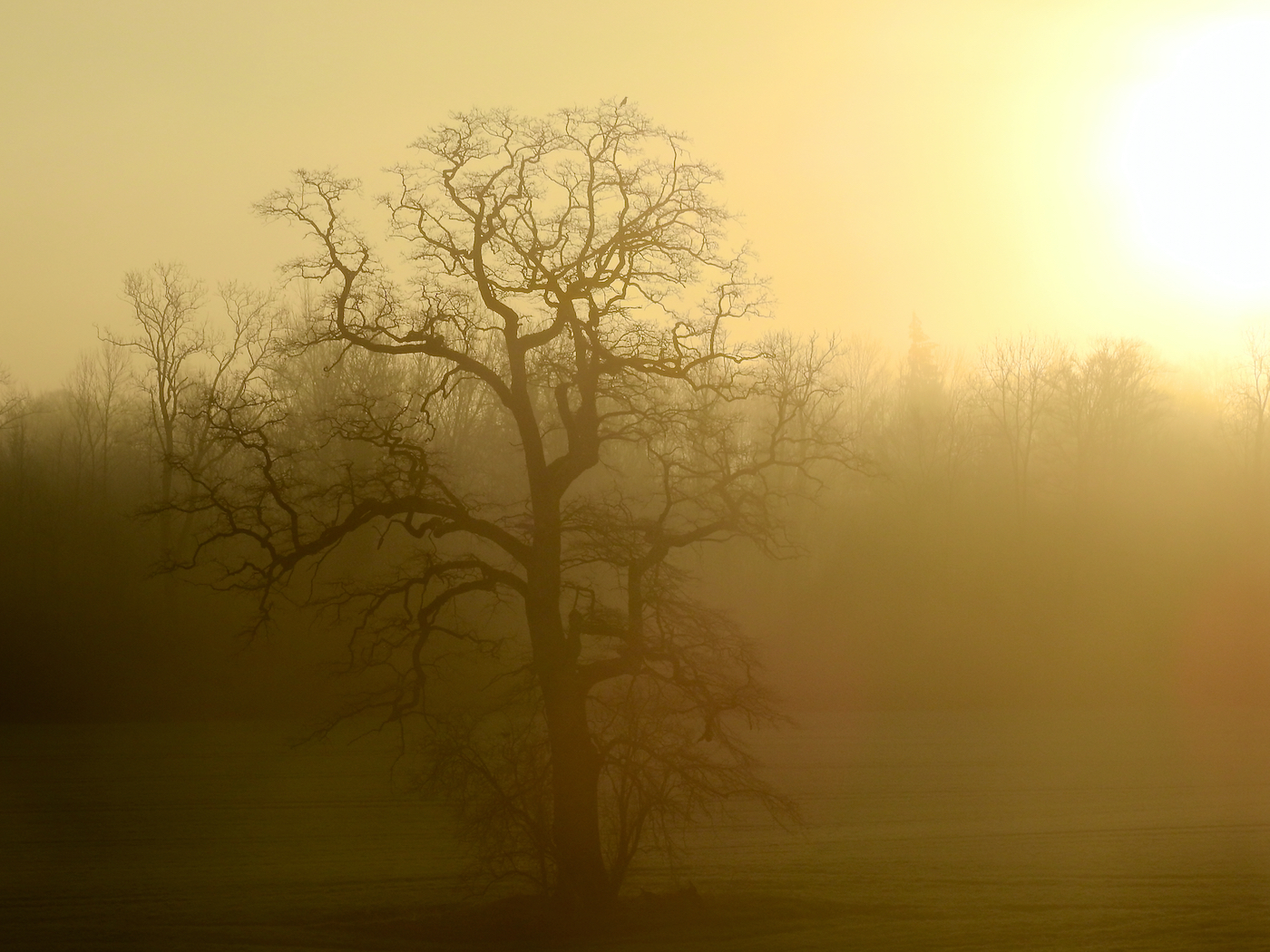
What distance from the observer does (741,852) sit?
2709 cm

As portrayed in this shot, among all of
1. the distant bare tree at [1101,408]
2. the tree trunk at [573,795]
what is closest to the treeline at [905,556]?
the distant bare tree at [1101,408]

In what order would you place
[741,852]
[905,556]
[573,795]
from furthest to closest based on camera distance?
1. [905,556]
2. [741,852]
3. [573,795]

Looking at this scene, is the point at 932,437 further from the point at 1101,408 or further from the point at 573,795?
the point at 573,795

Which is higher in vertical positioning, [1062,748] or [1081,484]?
[1081,484]

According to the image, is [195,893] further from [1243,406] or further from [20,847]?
[1243,406]

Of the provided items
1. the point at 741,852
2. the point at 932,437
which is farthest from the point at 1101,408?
the point at 741,852

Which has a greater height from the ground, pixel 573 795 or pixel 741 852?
pixel 573 795

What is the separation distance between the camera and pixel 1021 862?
2600 cm

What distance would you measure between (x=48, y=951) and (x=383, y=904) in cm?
571

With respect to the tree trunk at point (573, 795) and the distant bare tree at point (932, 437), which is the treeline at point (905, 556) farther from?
the tree trunk at point (573, 795)

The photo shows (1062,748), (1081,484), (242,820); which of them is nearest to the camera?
(242,820)

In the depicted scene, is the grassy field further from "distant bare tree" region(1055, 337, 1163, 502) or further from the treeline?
"distant bare tree" region(1055, 337, 1163, 502)

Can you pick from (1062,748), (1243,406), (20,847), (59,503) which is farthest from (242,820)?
(1243,406)

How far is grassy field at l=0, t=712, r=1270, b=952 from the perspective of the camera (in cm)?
2036
